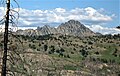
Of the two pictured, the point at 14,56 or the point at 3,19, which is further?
the point at 14,56

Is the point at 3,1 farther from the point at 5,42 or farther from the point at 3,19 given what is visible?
the point at 5,42

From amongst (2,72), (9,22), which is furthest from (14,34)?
(2,72)

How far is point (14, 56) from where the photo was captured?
105 ft

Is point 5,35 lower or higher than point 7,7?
lower

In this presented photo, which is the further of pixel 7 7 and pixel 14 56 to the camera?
pixel 14 56

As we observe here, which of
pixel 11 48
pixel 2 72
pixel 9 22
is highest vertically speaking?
pixel 9 22

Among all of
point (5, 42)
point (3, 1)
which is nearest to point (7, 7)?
point (3, 1)

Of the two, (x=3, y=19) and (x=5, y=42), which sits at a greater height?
(x=3, y=19)

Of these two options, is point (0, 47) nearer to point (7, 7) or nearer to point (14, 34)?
point (14, 34)

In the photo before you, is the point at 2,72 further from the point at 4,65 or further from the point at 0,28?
the point at 0,28

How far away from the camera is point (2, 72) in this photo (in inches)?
1144

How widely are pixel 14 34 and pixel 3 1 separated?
292 cm

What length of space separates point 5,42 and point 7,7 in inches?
111

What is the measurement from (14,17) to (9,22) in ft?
2.28
